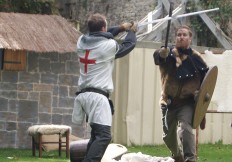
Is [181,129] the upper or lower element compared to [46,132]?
upper

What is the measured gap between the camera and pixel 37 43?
474 inches

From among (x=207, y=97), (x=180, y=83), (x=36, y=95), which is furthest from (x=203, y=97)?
(x=36, y=95)

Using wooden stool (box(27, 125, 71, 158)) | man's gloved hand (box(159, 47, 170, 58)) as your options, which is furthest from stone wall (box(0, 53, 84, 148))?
man's gloved hand (box(159, 47, 170, 58))

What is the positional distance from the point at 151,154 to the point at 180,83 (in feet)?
10.8

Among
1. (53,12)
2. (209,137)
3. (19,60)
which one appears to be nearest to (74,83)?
(19,60)

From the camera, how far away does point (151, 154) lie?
11.6 meters

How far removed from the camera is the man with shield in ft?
27.6

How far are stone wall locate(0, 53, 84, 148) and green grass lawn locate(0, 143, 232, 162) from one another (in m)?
0.47

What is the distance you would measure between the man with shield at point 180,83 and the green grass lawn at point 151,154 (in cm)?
220

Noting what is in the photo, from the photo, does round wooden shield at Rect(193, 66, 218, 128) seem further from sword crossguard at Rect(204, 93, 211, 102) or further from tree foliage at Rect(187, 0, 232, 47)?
tree foliage at Rect(187, 0, 232, 47)

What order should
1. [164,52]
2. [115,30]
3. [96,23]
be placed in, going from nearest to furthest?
[96,23] < [115,30] < [164,52]

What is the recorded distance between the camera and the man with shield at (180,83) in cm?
840

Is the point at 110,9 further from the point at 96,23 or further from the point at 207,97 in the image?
the point at 96,23

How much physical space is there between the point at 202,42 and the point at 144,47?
2938 mm
